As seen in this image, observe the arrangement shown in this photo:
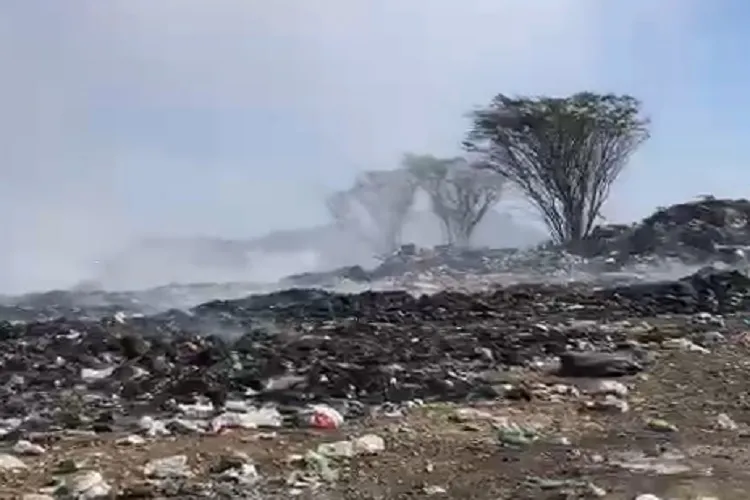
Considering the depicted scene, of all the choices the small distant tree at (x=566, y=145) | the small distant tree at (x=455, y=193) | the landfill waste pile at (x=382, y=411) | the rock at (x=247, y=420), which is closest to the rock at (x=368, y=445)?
the landfill waste pile at (x=382, y=411)

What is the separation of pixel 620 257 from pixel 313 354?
16.9 m

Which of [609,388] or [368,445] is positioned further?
[609,388]

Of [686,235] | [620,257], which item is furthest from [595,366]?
[686,235]

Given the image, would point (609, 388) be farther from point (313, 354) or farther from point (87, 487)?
point (87, 487)

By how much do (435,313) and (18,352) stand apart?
16.5 feet

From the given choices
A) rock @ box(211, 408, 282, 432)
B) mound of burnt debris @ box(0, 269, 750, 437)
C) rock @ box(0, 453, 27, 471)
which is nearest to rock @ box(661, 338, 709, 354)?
mound of burnt debris @ box(0, 269, 750, 437)

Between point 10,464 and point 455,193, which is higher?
point 455,193

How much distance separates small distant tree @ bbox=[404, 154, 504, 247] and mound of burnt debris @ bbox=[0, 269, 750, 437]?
983 inches

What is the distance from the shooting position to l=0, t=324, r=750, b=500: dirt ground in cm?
386

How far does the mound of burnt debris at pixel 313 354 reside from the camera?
6043 millimetres

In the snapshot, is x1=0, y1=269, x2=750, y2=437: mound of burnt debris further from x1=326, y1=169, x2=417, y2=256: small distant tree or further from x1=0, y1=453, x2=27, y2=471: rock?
x1=326, y1=169, x2=417, y2=256: small distant tree

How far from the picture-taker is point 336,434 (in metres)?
4.95

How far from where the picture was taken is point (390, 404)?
5.91 m

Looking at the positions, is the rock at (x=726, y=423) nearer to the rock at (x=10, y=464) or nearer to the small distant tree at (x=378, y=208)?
the rock at (x=10, y=464)
